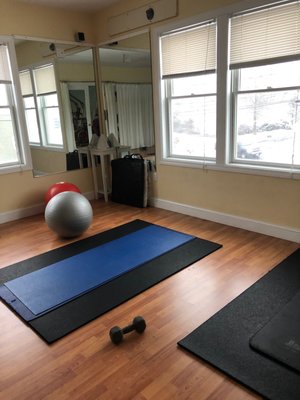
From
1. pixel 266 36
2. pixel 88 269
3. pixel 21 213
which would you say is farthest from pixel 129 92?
pixel 88 269

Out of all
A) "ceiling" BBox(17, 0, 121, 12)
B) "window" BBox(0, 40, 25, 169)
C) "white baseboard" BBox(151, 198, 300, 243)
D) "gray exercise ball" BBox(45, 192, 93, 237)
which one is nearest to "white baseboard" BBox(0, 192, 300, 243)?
"white baseboard" BBox(151, 198, 300, 243)

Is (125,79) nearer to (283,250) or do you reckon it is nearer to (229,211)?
(229,211)

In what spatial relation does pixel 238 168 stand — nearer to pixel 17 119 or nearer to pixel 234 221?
pixel 234 221

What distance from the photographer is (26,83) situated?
4.14 meters

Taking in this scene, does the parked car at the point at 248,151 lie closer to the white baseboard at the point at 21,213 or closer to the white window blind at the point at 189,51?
the white window blind at the point at 189,51

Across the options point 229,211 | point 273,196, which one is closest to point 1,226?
point 229,211

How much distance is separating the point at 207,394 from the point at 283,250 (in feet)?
5.95

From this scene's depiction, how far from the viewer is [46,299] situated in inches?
93.5

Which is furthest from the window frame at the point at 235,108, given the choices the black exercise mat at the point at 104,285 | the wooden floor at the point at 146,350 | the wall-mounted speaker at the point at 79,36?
the wall-mounted speaker at the point at 79,36

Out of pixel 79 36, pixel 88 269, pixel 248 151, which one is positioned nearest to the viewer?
pixel 88 269

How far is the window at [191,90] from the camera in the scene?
3.49 m

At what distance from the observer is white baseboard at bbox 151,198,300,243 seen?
10.6ft

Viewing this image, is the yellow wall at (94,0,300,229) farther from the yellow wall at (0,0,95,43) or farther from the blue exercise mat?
the blue exercise mat

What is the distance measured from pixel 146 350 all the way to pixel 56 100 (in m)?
3.64
